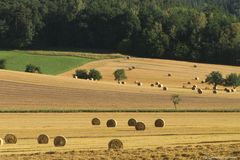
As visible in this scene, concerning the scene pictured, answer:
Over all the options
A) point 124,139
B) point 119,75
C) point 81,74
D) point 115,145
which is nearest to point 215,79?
point 119,75

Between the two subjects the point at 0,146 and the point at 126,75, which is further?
the point at 126,75

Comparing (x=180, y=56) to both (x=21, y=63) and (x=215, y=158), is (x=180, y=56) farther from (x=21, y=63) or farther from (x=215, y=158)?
(x=215, y=158)

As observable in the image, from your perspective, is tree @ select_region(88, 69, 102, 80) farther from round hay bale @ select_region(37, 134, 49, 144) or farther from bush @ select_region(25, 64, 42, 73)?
round hay bale @ select_region(37, 134, 49, 144)

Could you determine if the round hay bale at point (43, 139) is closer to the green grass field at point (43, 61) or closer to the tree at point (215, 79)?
the tree at point (215, 79)

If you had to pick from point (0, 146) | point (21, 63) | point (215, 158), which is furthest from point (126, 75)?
point (215, 158)

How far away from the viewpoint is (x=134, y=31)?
427ft

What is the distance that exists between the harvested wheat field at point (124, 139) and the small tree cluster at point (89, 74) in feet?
153

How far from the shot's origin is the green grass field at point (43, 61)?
351 feet

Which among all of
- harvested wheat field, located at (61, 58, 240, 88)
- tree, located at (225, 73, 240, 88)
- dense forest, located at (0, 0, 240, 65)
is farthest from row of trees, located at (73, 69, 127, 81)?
dense forest, located at (0, 0, 240, 65)

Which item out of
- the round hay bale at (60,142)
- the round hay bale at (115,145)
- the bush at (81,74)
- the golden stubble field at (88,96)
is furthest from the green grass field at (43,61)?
the round hay bale at (115,145)

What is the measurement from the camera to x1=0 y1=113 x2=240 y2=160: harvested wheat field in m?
26.5

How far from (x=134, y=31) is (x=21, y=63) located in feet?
96.8

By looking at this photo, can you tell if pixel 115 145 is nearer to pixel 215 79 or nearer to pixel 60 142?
pixel 60 142

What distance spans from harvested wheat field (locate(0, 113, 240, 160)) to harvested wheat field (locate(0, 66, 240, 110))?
17.8 meters
